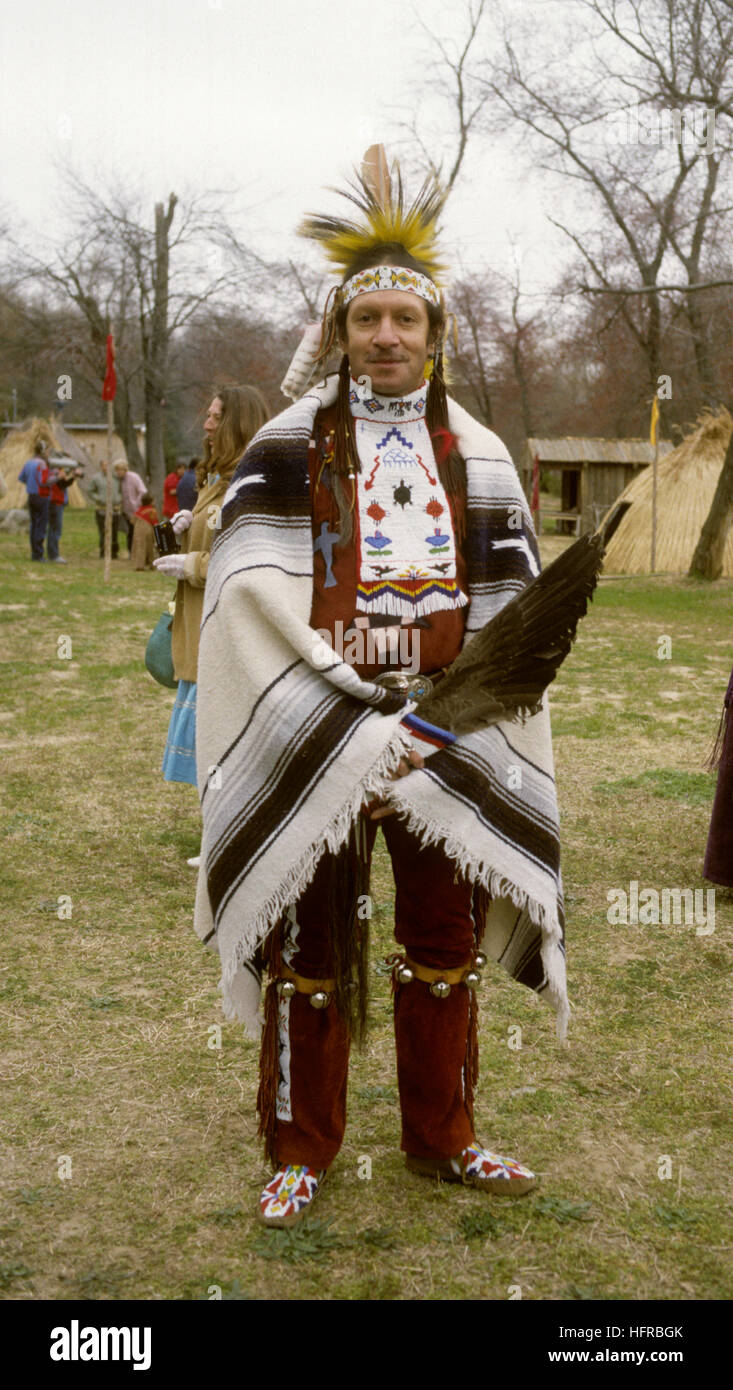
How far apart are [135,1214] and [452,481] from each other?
1.80 meters

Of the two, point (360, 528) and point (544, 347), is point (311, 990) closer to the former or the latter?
point (360, 528)

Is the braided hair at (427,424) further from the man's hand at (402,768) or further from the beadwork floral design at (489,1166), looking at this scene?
the beadwork floral design at (489,1166)

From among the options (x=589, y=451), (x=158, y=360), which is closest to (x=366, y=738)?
(x=158, y=360)

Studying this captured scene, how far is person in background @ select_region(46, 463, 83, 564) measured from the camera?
1684 centimetres

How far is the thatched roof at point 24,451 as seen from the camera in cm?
2952

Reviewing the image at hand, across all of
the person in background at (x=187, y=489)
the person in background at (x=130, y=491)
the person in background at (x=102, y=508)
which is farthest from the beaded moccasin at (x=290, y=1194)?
the person in background at (x=102, y=508)

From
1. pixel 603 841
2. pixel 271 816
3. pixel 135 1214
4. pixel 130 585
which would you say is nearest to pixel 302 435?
pixel 271 816

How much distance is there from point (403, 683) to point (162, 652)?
259 centimetres

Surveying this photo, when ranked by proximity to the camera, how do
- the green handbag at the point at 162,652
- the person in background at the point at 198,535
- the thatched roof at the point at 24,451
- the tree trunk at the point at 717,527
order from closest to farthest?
the person in background at the point at 198,535
the green handbag at the point at 162,652
the tree trunk at the point at 717,527
the thatched roof at the point at 24,451

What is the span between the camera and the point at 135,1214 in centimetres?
260

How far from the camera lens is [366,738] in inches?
91.2

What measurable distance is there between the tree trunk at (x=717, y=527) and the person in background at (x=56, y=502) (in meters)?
9.20

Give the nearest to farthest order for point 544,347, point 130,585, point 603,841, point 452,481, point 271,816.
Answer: point 271,816, point 452,481, point 603,841, point 130,585, point 544,347

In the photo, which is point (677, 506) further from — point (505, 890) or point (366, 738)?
point (366, 738)
